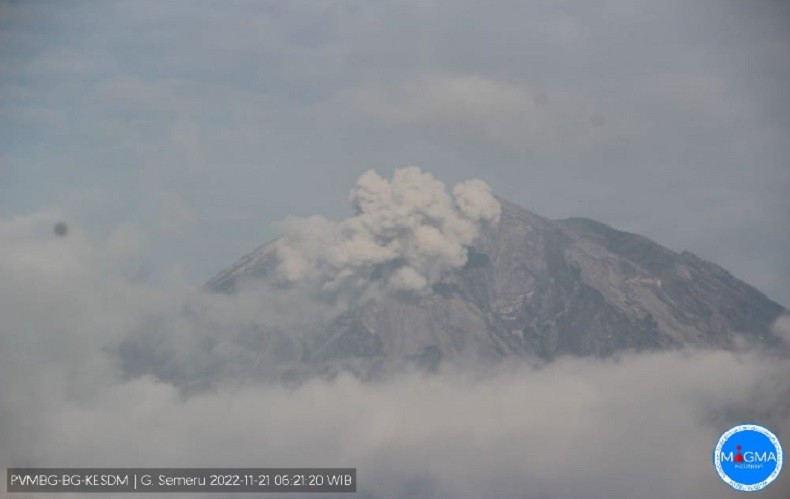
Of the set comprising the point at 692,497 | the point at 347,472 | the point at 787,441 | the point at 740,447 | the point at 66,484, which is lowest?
the point at 740,447

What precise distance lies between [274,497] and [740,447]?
147m

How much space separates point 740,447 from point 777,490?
23451mm

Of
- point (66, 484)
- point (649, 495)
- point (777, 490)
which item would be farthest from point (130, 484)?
point (649, 495)

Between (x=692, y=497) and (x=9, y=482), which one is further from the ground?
(x=692, y=497)

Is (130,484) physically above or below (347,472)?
above

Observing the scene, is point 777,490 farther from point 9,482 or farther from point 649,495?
point 649,495

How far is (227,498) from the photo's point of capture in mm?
184000

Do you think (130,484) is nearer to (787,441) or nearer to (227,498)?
(227,498)

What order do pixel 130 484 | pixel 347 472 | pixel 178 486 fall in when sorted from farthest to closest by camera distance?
1. pixel 130 484
2. pixel 178 486
3. pixel 347 472

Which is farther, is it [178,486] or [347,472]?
[178,486]

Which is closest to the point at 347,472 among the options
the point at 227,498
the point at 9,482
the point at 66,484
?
the point at 66,484

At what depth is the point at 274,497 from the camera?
632 feet

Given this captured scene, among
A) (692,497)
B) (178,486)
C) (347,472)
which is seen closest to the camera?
(347,472)

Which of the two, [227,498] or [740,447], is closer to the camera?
[740,447]
